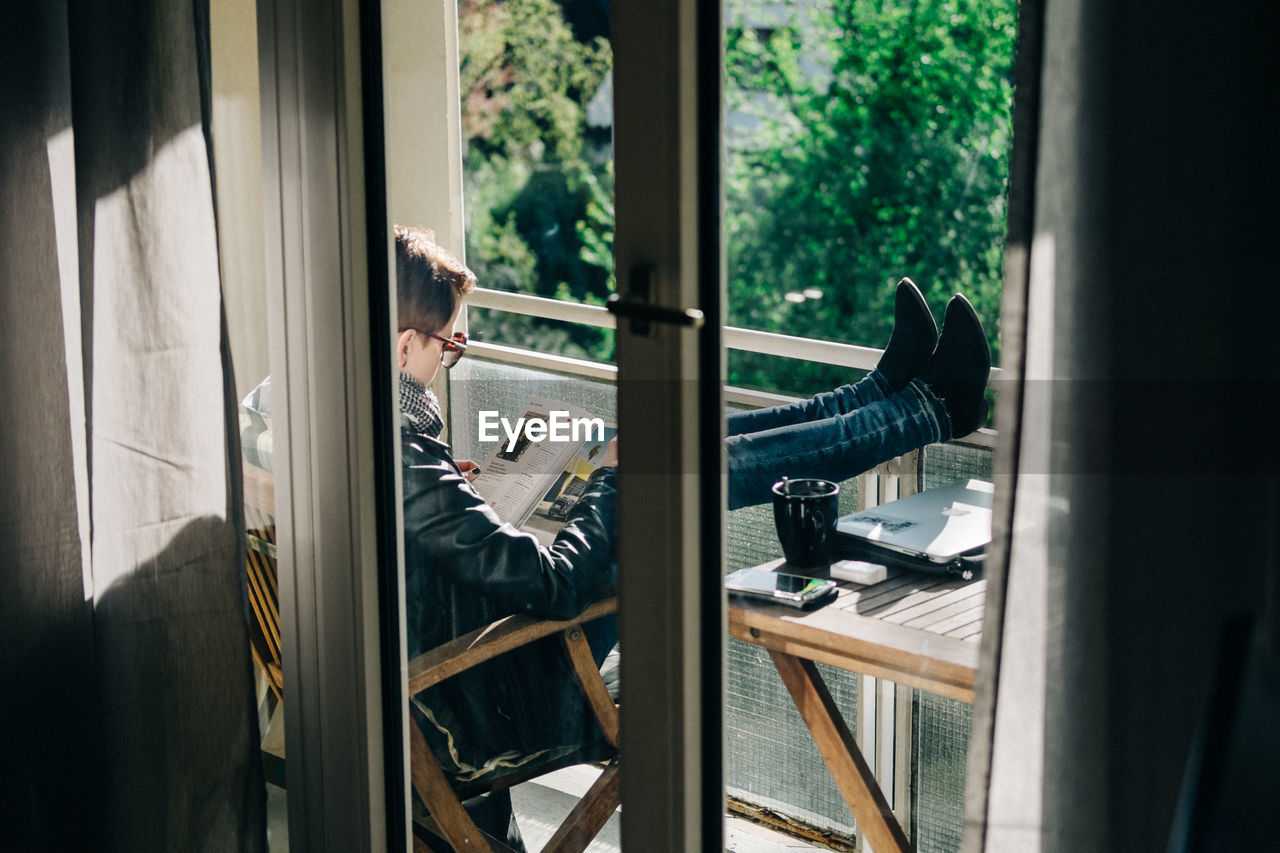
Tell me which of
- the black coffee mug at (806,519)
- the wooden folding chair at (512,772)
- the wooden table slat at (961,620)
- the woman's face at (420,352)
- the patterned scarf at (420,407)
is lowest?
the wooden folding chair at (512,772)

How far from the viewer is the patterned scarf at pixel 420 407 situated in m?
1.60

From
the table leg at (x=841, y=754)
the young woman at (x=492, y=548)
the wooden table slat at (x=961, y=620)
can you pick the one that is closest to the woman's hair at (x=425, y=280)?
the young woman at (x=492, y=548)

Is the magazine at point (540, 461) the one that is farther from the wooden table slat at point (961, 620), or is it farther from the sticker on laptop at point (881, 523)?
the wooden table slat at point (961, 620)

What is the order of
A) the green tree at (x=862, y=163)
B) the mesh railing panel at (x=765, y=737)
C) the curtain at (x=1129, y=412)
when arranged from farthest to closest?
the mesh railing panel at (x=765, y=737), the green tree at (x=862, y=163), the curtain at (x=1129, y=412)

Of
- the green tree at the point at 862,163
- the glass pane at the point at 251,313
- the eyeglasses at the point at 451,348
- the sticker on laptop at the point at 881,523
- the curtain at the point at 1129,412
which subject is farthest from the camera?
the glass pane at the point at 251,313

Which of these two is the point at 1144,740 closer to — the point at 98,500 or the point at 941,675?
the point at 941,675

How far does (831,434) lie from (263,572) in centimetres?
105

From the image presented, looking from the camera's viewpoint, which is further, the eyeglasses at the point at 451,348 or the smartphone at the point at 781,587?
the eyeglasses at the point at 451,348

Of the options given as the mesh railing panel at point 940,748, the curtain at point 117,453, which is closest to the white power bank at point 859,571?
the mesh railing panel at point 940,748

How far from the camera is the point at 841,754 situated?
124 cm

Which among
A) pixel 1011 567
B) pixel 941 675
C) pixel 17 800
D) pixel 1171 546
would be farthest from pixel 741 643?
pixel 17 800

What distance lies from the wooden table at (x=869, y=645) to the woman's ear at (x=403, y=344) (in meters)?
0.64

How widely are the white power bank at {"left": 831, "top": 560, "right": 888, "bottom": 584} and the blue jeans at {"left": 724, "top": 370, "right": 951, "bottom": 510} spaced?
0.31 ft

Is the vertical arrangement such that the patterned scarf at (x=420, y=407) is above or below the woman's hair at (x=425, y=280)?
below
